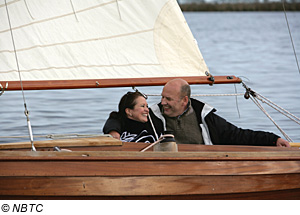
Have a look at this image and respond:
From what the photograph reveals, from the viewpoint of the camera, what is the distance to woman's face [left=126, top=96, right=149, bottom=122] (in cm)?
409

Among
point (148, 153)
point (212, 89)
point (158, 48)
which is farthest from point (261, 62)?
point (148, 153)

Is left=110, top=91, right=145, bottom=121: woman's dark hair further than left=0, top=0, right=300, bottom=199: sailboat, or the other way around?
left=110, top=91, right=145, bottom=121: woman's dark hair

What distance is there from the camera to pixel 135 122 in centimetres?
413

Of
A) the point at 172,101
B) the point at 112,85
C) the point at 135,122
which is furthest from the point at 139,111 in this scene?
the point at 112,85

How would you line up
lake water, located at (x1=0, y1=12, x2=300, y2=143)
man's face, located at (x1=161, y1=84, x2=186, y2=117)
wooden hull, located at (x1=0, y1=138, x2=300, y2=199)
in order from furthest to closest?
lake water, located at (x1=0, y1=12, x2=300, y2=143)
man's face, located at (x1=161, y1=84, x2=186, y2=117)
wooden hull, located at (x1=0, y1=138, x2=300, y2=199)

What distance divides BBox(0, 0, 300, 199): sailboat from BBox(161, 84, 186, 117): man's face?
29cm

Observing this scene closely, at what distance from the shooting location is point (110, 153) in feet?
11.2

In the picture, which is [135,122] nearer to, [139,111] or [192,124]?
[139,111]

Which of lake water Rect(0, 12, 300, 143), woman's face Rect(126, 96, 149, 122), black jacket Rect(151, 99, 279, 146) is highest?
lake water Rect(0, 12, 300, 143)

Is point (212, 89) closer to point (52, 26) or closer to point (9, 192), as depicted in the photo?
point (52, 26)

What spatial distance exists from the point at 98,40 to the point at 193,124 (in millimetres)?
941

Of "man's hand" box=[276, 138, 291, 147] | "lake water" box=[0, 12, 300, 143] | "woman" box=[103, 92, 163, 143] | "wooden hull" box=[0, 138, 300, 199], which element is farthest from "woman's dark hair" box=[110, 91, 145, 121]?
"man's hand" box=[276, 138, 291, 147]

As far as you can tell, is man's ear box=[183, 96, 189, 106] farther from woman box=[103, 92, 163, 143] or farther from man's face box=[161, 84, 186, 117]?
woman box=[103, 92, 163, 143]

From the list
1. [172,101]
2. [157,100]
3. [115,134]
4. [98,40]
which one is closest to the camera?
[115,134]
